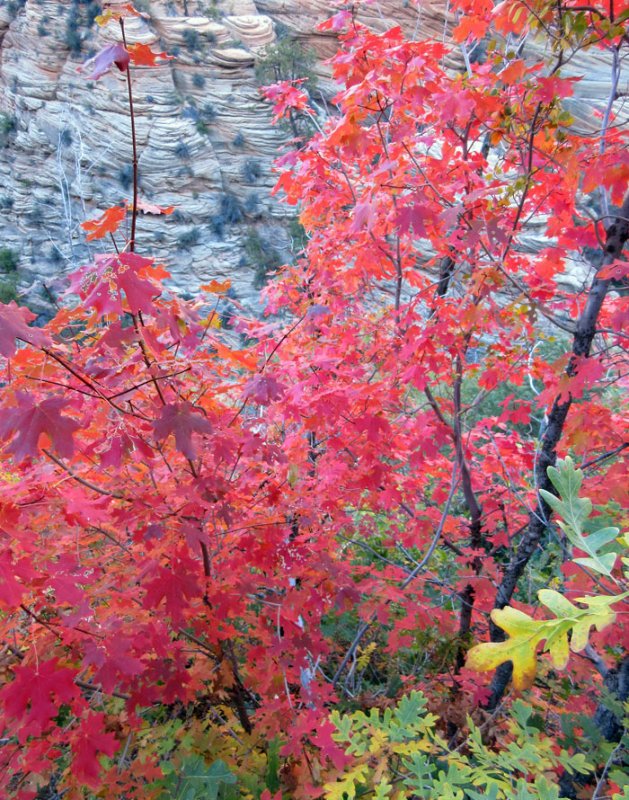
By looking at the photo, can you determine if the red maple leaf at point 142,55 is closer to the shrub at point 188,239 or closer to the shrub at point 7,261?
the shrub at point 188,239

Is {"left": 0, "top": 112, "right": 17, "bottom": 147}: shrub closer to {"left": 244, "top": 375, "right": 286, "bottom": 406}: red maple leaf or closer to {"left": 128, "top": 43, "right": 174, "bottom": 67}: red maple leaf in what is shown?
{"left": 128, "top": 43, "right": 174, "bottom": 67}: red maple leaf

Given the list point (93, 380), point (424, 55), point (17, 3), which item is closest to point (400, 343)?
point (424, 55)

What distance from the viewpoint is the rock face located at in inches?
648

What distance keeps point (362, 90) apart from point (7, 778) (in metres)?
2.74

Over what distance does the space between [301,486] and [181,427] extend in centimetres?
113

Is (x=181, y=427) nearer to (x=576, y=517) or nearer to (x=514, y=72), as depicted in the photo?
(x=576, y=517)

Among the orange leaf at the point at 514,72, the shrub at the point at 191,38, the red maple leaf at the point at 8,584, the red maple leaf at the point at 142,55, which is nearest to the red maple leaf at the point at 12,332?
the red maple leaf at the point at 8,584

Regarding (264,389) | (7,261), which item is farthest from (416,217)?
(7,261)

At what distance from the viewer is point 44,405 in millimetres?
1184

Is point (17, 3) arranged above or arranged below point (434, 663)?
above

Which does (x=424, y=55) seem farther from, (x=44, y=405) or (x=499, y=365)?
(x=44, y=405)

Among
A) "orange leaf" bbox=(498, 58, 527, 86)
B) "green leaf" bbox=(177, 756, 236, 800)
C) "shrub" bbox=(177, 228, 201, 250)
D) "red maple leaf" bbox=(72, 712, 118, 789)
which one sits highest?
"orange leaf" bbox=(498, 58, 527, 86)

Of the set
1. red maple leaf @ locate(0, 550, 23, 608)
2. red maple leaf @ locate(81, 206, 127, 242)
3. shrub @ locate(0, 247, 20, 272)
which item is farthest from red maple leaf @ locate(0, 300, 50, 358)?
shrub @ locate(0, 247, 20, 272)

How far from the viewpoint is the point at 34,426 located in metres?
1.16
